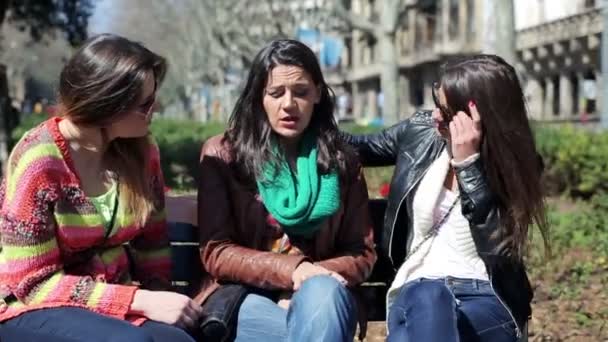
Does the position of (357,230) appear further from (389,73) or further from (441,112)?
(389,73)

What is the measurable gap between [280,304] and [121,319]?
63 centimetres

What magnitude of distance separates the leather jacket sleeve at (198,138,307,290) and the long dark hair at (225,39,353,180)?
0.10 meters

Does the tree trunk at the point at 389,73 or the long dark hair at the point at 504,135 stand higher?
the long dark hair at the point at 504,135

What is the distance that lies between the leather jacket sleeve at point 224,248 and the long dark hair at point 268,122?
0.10 m

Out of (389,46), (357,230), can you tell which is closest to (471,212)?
(357,230)

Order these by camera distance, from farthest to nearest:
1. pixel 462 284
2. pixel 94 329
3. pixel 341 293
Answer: pixel 462 284 < pixel 341 293 < pixel 94 329

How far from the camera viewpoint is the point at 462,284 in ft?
10.8

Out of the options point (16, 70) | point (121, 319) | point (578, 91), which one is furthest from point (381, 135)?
point (16, 70)

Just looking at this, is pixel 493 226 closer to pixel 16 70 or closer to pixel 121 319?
pixel 121 319

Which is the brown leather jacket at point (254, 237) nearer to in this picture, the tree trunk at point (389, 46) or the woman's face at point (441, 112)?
the woman's face at point (441, 112)

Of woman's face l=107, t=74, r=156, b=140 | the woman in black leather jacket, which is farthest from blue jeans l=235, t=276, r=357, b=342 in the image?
woman's face l=107, t=74, r=156, b=140

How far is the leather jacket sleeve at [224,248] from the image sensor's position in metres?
3.25

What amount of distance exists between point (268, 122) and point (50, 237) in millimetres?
920

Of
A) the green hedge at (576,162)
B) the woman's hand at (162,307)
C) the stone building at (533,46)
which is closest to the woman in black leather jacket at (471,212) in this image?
the woman's hand at (162,307)
